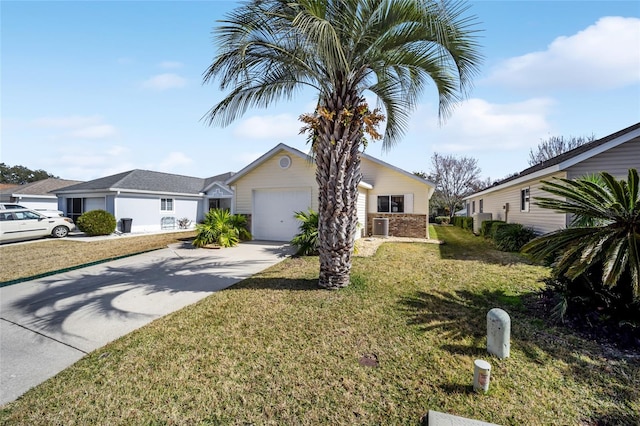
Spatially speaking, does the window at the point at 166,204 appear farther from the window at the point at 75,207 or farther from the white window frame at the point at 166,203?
the window at the point at 75,207

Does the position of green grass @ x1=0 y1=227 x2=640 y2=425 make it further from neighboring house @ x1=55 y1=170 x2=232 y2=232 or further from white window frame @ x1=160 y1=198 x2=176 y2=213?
white window frame @ x1=160 y1=198 x2=176 y2=213

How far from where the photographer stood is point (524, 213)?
12.9 metres

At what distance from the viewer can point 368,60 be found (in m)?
5.40

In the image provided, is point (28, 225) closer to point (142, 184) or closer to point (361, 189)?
point (142, 184)

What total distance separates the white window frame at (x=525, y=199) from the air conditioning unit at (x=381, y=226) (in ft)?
21.7

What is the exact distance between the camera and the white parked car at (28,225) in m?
12.9

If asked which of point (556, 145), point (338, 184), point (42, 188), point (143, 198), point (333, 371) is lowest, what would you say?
point (333, 371)

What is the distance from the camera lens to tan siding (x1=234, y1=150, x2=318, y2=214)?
40.8 feet

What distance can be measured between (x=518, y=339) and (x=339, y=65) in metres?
5.12

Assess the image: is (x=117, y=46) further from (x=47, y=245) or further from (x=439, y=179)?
(x=439, y=179)

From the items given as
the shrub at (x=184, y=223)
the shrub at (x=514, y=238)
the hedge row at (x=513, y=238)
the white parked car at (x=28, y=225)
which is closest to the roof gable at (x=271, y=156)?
the hedge row at (x=513, y=238)

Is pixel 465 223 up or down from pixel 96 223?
down

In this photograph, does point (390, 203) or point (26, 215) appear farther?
point (390, 203)

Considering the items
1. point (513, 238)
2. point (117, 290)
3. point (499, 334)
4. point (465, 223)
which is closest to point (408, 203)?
point (513, 238)
